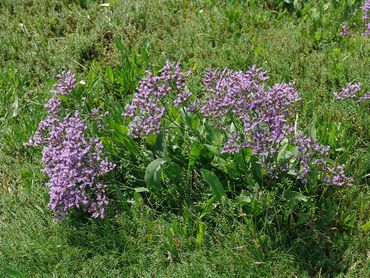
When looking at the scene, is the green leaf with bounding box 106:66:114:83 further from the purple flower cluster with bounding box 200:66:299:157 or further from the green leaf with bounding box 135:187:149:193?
→ the purple flower cluster with bounding box 200:66:299:157

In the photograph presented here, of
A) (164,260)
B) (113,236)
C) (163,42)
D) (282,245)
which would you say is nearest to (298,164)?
(282,245)

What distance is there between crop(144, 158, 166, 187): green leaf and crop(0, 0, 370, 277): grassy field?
5.2 inches

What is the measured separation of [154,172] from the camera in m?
A: 3.28

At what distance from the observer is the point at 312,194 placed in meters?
3.24

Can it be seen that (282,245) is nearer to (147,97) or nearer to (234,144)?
(234,144)

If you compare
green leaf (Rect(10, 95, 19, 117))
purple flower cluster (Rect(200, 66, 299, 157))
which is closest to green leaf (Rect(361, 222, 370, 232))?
purple flower cluster (Rect(200, 66, 299, 157))

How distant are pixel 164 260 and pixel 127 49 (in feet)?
8.35

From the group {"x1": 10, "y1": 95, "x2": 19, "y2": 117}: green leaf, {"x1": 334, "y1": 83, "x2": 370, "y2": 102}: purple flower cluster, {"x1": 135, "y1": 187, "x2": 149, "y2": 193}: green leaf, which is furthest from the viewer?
{"x1": 10, "y1": 95, "x2": 19, "y2": 117}: green leaf

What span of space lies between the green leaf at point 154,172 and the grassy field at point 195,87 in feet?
0.43

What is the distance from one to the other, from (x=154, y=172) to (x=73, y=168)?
A: 500 mm

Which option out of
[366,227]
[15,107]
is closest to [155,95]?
[366,227]

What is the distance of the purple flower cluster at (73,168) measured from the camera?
3100 millimetres

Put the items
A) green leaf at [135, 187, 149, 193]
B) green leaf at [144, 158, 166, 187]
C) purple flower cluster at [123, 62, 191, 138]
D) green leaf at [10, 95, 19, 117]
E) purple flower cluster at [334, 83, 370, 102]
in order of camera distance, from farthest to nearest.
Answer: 1. green leaf at [10, 95, 19, 117]
2. purple flower cluster at [334, 83, 370, 102]
3. green leaf at [135, 187, 149, 193]
4. green leaf at [144, 158, 166, 187]
5. purple flower cluster at [123, 62, 191, 138]

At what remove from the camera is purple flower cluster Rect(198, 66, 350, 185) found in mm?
2873
